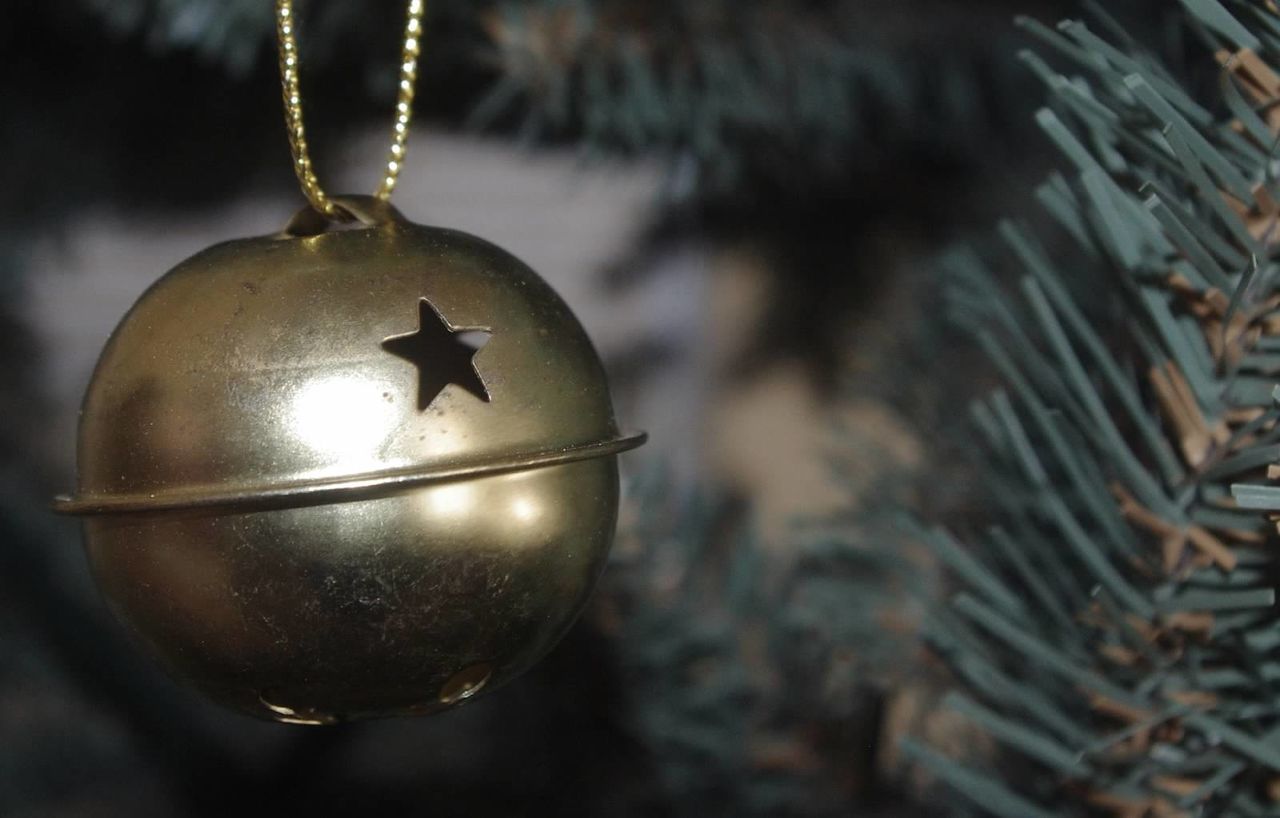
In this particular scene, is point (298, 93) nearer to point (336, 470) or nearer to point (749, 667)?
point (336, 470)

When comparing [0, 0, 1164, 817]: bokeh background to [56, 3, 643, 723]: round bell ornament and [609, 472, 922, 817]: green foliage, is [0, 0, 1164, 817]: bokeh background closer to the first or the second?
[609, 472, 922, 817]: green foliage

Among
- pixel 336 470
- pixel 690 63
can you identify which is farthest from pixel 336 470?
pixel 690 63

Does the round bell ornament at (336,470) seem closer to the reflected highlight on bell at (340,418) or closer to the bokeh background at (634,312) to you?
the reflected highlight on bell at (340,418)

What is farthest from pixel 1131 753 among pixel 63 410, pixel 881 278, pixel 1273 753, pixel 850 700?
pixel 63 410

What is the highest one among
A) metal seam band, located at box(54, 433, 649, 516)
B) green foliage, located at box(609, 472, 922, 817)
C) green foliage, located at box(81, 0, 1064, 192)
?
green foliage, located at box(81, 0, 1064, 192)

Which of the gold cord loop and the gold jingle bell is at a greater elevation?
the gold cord loop

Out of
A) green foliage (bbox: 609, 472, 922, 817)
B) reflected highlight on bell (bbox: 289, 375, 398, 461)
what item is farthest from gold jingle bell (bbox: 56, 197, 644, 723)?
green foliage (bbox: 609, 472, 922, 817)
